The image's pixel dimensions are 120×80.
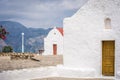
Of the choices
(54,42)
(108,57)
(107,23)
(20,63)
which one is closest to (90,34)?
(107,23)

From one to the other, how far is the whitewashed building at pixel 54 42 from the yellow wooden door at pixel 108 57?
21919 millimetres

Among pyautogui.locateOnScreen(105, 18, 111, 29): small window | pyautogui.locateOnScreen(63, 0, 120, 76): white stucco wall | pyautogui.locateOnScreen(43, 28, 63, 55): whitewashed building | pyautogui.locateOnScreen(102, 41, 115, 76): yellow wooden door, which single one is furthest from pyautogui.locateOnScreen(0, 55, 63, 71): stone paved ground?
pyautogui.locateOnScreen(43, 28, 63, 55): whitewashed building

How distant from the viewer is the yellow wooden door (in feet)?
56.7

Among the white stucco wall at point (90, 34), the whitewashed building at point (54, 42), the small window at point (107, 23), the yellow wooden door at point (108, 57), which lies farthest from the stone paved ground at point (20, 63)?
the whitewashed building at point (54, 42)

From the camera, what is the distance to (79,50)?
58.5 ft

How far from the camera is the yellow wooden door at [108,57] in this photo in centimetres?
1728

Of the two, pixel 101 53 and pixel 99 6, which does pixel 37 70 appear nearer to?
pixel 101 53

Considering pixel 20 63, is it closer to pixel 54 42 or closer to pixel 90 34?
pixel 90 34

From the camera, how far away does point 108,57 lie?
17344mm

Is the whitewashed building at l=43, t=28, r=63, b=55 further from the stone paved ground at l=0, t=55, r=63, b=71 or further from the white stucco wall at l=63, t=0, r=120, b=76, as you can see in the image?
the white stucco wall at l=63, t=0, r=120, b=76

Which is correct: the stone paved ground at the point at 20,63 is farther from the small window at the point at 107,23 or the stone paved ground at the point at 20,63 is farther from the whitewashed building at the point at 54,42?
the whitewashed building at the point at 54,42

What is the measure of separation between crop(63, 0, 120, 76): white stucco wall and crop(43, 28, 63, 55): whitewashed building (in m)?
21.1

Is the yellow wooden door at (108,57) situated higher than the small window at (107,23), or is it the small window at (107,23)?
the small window at (107,23)

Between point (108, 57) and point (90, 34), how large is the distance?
5.53 ft
